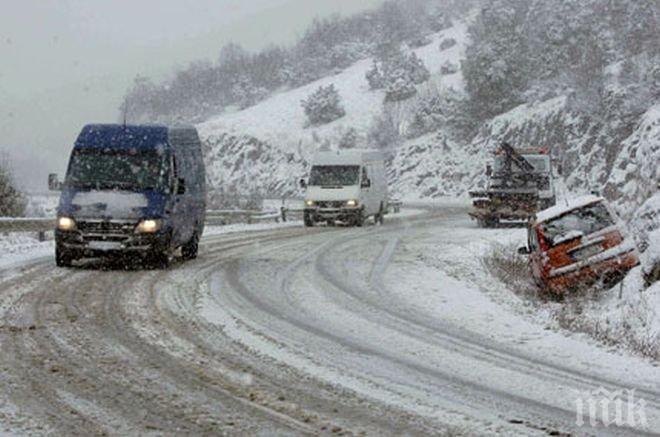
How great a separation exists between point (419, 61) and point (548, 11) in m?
21.3

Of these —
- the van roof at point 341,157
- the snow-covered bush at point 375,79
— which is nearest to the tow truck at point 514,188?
the van roof at point 341,157

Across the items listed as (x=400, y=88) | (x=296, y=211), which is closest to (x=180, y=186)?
(x=296, y=211)

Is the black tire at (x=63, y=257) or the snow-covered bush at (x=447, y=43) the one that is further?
the snow-covered bush at (x=447, y=43)

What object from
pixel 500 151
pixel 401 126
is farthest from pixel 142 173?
pixel 401 126

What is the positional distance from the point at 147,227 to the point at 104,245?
0.80 meters

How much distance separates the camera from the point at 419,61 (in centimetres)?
8556

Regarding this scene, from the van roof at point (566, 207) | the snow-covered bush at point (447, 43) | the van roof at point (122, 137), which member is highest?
the snow-covered bush at point (447, 43)

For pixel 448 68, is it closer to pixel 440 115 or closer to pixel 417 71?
pixel 417 71

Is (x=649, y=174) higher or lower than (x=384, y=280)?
higher

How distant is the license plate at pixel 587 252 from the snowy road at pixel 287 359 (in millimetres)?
1438

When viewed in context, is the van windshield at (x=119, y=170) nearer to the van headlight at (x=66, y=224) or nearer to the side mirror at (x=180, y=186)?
the side mirror at (x=180, y=186)

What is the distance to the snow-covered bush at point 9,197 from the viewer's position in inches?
1222

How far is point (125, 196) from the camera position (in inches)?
614

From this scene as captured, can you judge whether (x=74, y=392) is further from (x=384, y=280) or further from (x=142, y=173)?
(x=142, y=173)
